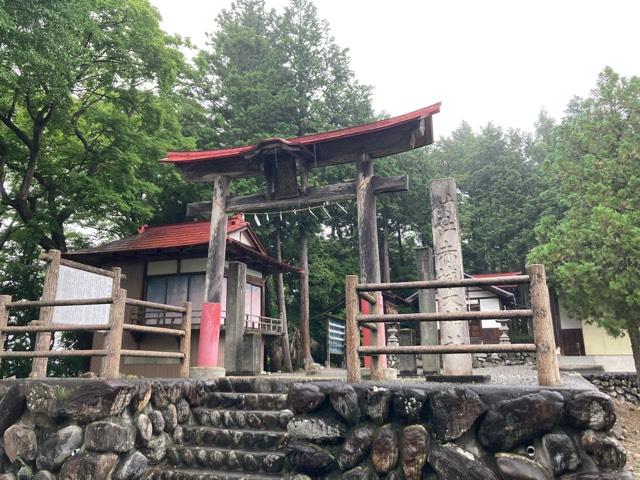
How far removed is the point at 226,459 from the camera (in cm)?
464

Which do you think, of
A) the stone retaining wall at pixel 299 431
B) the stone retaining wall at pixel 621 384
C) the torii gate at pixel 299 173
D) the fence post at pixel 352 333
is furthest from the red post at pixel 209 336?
the stone retaining wall at pixel 621 384

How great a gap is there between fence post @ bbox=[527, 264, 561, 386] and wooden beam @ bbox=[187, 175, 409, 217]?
4.47 m

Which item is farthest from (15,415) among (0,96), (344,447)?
(0,96)

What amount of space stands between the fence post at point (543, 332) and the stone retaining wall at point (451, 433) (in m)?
0.35

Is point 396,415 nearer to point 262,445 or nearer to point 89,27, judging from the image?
point 262,445

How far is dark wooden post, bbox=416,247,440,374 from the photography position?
27.8 ft

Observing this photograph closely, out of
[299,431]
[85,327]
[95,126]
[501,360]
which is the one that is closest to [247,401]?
[299,431]

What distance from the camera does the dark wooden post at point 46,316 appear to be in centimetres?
618

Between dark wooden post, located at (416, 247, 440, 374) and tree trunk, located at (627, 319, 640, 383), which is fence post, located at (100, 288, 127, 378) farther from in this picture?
tree trunk, located at (627, 319, 640, 383)

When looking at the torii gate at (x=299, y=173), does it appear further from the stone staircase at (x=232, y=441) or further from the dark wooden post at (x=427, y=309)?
the stone staircase at (x=232, y=441)

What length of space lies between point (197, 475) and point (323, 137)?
20.7 feet

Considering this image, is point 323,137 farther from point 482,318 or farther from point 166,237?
point 166,237

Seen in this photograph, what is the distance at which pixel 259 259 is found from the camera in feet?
52.8

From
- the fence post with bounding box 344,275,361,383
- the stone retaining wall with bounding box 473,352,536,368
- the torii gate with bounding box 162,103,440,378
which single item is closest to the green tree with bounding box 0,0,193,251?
the torii gate with bounding box 162,103,440,378
